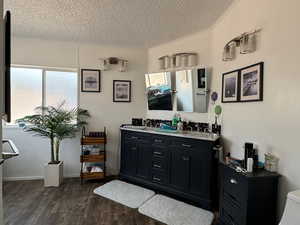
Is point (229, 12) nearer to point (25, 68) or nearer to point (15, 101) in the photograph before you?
point (25, 68)

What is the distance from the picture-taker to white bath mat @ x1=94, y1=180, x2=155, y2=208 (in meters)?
2.89

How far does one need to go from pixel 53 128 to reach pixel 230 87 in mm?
2910

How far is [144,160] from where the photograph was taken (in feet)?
11.1

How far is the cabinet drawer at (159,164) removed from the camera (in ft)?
10.3

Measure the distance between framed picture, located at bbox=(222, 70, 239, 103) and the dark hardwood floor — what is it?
180 centimetres

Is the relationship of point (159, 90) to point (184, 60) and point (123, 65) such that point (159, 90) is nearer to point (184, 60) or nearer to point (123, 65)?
point (184, 60)

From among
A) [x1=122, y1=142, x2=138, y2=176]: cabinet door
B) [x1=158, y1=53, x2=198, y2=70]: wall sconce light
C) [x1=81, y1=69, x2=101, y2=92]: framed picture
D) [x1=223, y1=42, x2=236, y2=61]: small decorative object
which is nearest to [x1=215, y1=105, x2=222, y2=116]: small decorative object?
[x1=223, y1=42, x2=236, y2=61]: small decorative object

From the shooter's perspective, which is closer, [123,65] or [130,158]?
[130,158]

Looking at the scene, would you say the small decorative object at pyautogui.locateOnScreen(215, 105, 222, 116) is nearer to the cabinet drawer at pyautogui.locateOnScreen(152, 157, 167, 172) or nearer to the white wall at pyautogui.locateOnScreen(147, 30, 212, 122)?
the white wall at pyautogui.locateOnScreen(147, 30, 212, 122)

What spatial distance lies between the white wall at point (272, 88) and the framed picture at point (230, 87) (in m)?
0.08

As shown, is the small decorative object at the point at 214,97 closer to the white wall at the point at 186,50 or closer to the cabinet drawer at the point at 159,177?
the white wall at the point at 186,50

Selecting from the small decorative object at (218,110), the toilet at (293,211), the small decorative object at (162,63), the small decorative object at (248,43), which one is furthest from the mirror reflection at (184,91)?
the toilet at (293,211)

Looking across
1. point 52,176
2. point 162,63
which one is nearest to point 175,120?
point 162,63

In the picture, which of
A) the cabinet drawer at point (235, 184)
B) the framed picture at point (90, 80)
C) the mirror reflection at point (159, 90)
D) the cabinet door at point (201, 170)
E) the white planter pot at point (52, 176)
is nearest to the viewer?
the cabinet drawer at point (235, 184)
